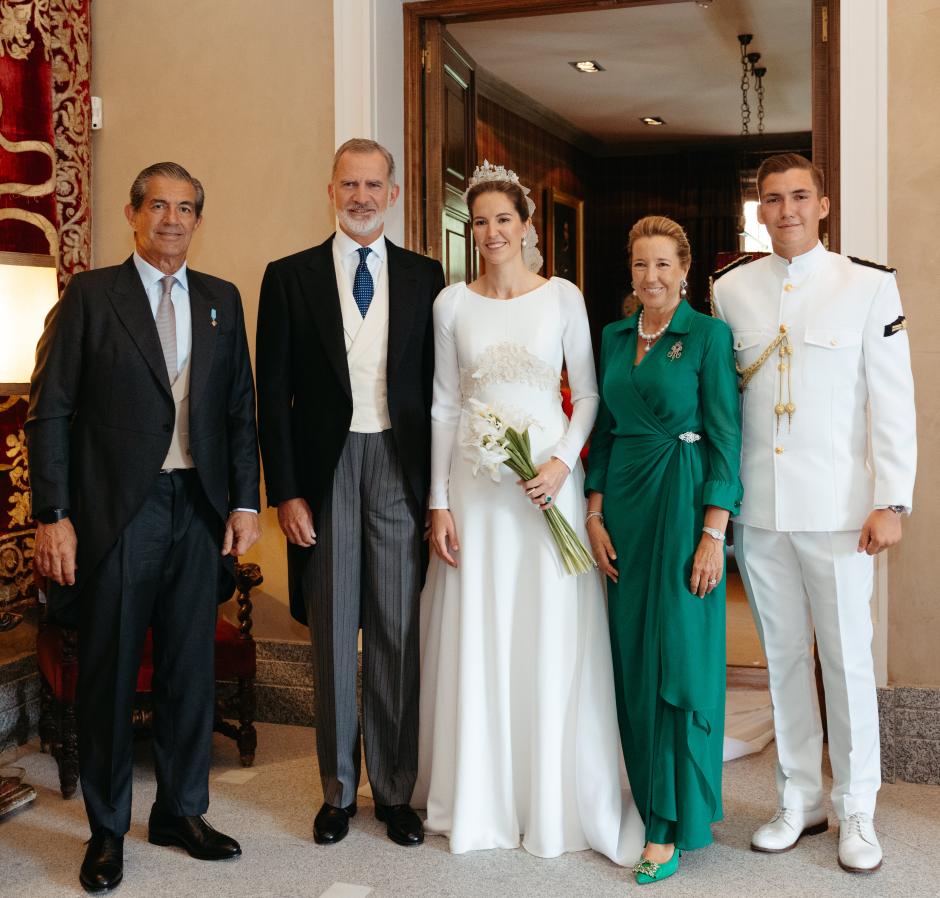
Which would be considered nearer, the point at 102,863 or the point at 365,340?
the point at 102,863

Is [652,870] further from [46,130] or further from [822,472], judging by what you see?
[46,130]

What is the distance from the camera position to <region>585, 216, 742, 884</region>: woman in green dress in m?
2.62

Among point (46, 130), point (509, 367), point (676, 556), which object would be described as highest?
point (46, 130)

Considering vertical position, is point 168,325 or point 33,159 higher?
point 33,159

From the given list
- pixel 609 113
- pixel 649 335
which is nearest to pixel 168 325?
pixel 649 335

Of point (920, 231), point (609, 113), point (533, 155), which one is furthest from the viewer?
point (609, 113)

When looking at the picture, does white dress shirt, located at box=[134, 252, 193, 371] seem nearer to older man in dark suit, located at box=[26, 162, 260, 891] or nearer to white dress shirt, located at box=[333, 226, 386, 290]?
older man in dark suit, located at box=[26, 162, 260, 891]

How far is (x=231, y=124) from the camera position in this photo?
13.0 ft

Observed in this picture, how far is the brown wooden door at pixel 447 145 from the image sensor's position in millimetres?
4020

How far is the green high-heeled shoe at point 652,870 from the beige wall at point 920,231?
4.06 feet

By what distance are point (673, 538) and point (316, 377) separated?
1.00 metres

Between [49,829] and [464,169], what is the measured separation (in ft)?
9.27

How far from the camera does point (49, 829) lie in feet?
9.96

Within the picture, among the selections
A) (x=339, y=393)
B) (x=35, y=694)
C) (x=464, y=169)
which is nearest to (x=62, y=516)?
(x=339, y=393)
